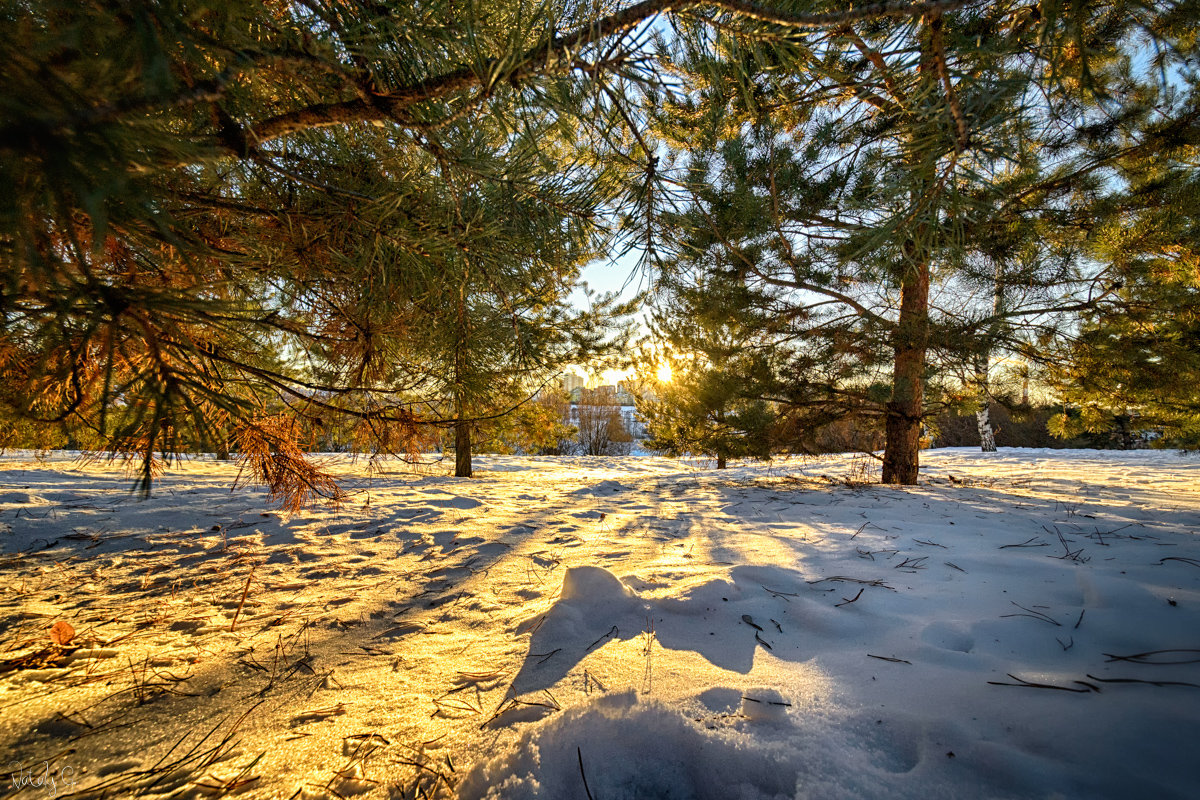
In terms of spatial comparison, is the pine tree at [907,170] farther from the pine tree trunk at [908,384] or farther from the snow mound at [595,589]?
the snow mound at [595,589]

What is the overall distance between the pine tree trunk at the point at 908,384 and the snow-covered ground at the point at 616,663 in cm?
160

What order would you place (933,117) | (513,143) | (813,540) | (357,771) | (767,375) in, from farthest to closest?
1. (767,375)
2. (813,540)
3. (513,143)
4. (933,117)
5. (357,771)

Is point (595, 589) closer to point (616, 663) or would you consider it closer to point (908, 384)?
point (616, 663)

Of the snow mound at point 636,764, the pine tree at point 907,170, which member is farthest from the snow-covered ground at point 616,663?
the pine tree at point 907,170

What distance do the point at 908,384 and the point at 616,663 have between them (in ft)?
12.4

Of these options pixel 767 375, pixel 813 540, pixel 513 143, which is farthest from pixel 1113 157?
pixel 513 143

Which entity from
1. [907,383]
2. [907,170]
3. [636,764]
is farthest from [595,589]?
[907,383]

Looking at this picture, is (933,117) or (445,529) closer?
(933,117)

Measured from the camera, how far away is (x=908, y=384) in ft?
12.0

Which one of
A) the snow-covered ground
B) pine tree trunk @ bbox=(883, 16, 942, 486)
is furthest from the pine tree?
the snow-covered ground

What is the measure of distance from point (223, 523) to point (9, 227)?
2768 mm

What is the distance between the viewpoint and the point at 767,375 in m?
3.95

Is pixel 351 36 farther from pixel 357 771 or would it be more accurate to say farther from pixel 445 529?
pixel 445 529

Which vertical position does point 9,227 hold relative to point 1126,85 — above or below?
below
